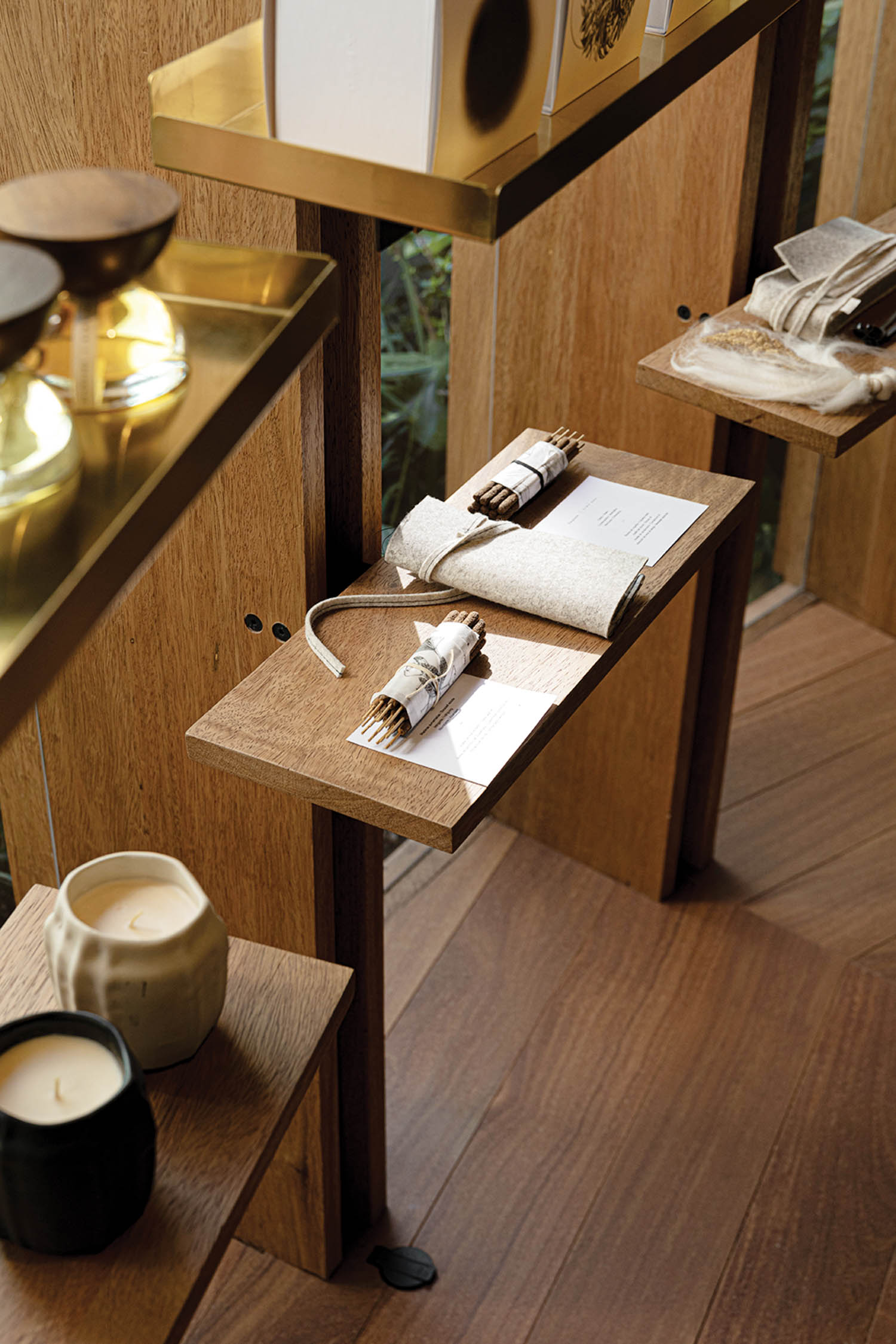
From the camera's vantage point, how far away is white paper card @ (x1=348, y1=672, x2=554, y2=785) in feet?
3.13

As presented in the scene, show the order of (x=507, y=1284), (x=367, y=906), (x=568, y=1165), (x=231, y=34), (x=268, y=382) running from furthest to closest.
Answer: (x=568, y=1165) → (x=507, y=1284) → (x=367, y=906) → (x=231, y=34) → (x=268, y=382)

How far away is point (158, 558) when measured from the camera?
1.25m

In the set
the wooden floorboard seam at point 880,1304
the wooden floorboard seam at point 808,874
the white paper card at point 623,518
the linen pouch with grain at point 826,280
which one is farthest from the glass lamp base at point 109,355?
the wooden floorboard seam at point 808,874

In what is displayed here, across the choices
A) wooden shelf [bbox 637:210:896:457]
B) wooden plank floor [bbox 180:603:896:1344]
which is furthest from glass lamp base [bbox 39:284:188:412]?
wooden plank floor [bbox 180:603:896:1344]

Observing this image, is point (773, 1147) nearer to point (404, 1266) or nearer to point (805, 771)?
point (404, 1266)

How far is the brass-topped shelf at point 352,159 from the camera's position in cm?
73

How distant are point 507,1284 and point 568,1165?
19 cm

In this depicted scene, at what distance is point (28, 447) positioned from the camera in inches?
20.7

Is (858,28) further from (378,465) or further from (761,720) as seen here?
(378,465)

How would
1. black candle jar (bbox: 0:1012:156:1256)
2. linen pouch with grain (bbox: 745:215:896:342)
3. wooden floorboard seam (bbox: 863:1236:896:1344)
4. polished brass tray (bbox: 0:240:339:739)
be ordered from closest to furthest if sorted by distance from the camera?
polished brass tray (bbox: 0:240:339:739)
black candle jar (bbox: 0:1012:156:1256)
linen pouch with grain (bbox: 745:215:896:342)
wooden floorboard seam (bbox: 863:1236:896:1344)

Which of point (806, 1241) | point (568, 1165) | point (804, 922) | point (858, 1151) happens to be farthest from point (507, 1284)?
point (804, 922)

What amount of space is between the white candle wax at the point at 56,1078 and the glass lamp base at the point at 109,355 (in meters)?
0.37

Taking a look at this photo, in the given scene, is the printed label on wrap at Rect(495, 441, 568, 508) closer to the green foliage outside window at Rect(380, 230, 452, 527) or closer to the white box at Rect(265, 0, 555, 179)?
the white box at Rect(265, 0, 555, 179)

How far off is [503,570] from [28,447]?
596mm
